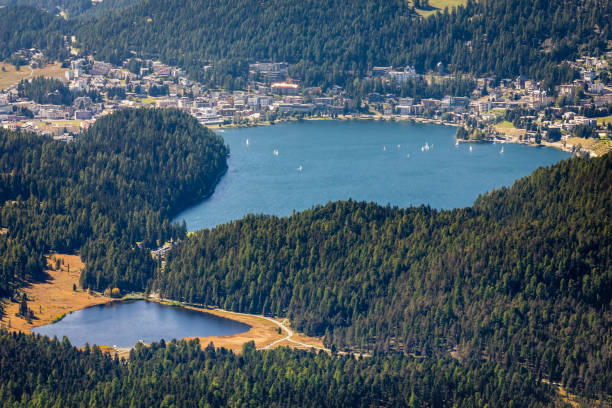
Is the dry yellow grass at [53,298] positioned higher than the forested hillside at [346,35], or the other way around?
the forested hillside at [346,35]

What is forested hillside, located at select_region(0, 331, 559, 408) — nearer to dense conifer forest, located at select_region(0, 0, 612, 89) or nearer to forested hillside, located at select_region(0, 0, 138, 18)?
dense conifer forest, located at select_region(0, 0, 612, 89)

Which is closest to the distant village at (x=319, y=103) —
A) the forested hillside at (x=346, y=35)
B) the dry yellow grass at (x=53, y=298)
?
the forested hillside at (x=346, y=35)

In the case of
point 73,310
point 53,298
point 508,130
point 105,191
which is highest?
point 508,130

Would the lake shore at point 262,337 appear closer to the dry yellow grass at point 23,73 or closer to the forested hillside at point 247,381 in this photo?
the forested hillside at point 247,381

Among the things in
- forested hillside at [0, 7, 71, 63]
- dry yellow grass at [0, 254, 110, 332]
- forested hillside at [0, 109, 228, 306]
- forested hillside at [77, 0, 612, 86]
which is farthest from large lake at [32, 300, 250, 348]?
forested hillside at [0, 7, 71, 63]

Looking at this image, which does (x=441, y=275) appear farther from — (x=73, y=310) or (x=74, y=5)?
(x=74, y=5)

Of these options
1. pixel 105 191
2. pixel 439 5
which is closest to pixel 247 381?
pixel 105 191
